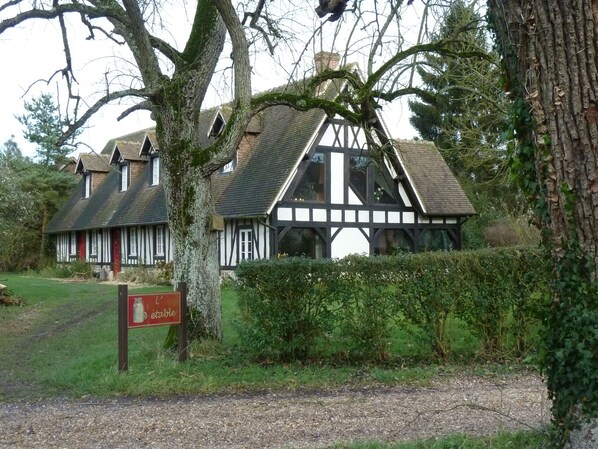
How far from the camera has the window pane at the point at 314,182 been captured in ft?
79.8

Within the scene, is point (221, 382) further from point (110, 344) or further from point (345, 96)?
point (345, 96)

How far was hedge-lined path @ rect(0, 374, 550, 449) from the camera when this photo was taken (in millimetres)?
6449

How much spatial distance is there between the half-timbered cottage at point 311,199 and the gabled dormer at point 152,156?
5cm

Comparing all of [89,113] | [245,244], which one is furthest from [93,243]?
[89,113]

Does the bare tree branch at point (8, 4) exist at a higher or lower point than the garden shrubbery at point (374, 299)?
higher

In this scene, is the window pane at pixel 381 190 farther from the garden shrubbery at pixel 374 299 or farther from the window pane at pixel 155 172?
the garden shrubbery at pixel 374 299

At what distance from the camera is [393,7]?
871 cm

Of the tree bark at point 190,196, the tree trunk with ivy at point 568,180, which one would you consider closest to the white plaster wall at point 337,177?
the tree bark at point 190,196

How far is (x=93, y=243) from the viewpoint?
3566 centimetres

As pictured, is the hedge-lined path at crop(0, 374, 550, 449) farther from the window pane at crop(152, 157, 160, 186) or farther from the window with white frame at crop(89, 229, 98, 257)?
the window with white frame at crop(89, 229, 98, 257)

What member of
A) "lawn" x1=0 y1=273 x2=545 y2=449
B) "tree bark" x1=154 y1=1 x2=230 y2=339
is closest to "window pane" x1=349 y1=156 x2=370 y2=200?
"lawn" x1=0 y1=273 x2=545 y2=449

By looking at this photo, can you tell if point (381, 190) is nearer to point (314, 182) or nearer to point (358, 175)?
point (358, 175)

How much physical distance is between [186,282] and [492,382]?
4.96m

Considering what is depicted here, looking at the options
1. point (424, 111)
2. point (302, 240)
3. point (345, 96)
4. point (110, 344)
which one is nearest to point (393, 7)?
point (345, 96)
